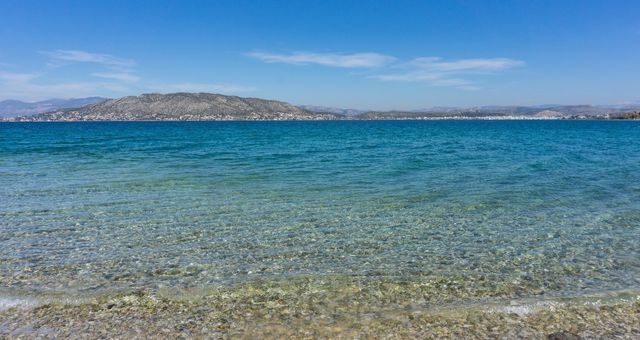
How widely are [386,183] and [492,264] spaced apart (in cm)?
1131

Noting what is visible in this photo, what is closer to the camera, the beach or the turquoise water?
the beach

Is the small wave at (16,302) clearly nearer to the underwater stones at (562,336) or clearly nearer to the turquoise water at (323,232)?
the turquoise water at (323,232)

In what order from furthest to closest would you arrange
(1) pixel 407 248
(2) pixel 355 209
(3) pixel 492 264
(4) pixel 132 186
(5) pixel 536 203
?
(4) pixel 132 186 < (5) pixel 536 203 < (2) pixel 355 209 < (1) pixel 407 248 < (3) pixel 492 264

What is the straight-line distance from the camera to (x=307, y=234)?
11789 millimetres

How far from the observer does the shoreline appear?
669cm

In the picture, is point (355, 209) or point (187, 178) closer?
point (355, 209)

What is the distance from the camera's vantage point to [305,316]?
721cm

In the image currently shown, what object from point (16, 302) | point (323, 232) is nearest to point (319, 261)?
point (323, 232)

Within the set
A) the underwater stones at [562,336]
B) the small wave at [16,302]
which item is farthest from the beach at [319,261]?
the underwater stones at [562,336]

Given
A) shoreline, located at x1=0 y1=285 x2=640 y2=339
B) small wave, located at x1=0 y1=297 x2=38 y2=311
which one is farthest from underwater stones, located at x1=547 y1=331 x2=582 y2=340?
small wave, located at x1=0 y1=297 x2=38 y2=311

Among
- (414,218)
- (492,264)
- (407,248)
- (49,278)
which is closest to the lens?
(49,278)

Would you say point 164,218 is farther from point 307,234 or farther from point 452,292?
point 452,292

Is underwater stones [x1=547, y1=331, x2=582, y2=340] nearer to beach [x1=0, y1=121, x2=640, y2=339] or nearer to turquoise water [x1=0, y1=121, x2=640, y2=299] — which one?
beach [x1=0, y1=121, x2=640, y2=339]

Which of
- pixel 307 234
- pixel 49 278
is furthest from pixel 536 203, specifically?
pixel 49 278
